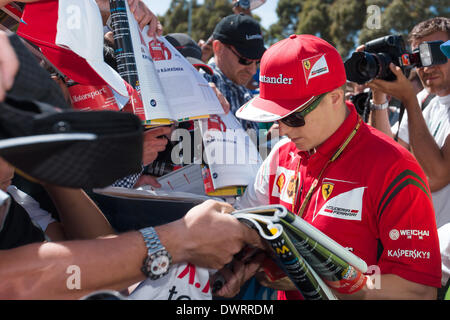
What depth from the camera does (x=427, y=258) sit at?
1.50 metres

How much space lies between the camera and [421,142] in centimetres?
272

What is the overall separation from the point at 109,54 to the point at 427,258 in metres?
1.61

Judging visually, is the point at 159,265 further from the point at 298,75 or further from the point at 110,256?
the point at 298,75

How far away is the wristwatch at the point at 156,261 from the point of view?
1165 mm

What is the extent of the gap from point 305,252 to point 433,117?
2.32 meters

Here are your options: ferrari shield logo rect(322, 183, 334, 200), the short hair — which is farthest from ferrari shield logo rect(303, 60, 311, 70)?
the short hair

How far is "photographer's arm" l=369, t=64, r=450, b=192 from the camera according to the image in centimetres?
266

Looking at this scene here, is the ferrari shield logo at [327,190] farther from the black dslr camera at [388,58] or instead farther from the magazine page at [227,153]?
the black dslr camera at [388,58]

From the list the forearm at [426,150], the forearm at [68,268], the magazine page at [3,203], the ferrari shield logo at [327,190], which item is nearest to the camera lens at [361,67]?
the forearm at [426,150]

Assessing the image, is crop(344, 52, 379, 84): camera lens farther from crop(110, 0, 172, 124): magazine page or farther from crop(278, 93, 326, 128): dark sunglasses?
crop(110, 0, 172, 124): magazine page

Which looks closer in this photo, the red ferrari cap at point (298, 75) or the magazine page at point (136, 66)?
the red ferrari cap at point (298, 75)

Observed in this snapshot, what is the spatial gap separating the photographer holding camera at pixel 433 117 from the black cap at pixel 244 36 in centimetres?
122

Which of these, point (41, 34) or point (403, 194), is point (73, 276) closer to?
point (41, 34)
